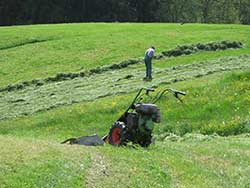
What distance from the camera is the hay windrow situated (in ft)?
121

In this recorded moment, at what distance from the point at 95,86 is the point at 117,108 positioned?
6.14 m

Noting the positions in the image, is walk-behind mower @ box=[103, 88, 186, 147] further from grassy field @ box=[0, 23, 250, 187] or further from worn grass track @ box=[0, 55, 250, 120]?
worn grass track @ box=[0, 55, 250, 120]

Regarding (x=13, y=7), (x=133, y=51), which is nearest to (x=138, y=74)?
(x=133, y=51)

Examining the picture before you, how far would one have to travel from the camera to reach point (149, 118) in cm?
1497

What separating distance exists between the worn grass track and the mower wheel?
13914 mm

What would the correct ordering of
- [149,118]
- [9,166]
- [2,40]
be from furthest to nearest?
[2,40] → [149,118] → [9,166]

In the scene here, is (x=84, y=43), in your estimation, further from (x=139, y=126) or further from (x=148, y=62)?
(x=139, y=126)

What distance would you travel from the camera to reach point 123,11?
9219 centimetres

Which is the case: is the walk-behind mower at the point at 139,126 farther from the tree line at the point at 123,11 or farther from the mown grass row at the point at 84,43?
the tree line at the point at 123,11

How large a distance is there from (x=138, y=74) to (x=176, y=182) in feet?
78.3

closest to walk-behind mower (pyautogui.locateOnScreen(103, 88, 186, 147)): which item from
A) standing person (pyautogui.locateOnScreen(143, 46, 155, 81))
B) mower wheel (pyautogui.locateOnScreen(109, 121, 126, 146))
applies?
mower wheel (pyautogui.locateOnScreen(109, 121, 126, 146))

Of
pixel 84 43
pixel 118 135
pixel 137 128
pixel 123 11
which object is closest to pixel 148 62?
pixel 84 43

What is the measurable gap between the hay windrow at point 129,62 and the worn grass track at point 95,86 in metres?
0.61

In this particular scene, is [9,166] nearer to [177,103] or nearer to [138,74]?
[177,103]
